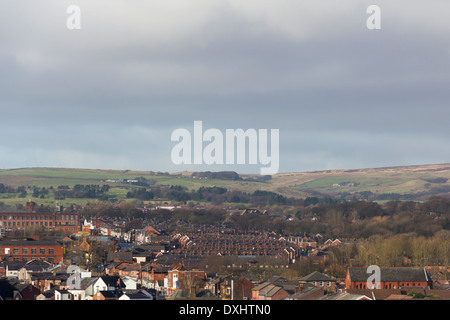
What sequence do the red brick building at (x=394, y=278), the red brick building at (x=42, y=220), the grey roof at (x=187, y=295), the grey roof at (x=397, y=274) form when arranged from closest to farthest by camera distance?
the grey roof at (x=187, y=295), the red brick building at (x=394, y=278), the grey roof at (x=397, y=274), the red brick building at (x=42, y=220)

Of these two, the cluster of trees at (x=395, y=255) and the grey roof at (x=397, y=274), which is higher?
the grey roof at (x=397, y=274)

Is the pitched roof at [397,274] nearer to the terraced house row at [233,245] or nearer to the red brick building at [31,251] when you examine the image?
the terraced house row at [233,245]

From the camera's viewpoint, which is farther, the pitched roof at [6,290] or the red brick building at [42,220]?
the red brick building at [42,220]

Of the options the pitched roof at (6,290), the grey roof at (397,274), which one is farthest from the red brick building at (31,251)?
the grey roof at (397,274)

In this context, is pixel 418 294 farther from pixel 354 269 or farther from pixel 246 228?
pixel 246 228
